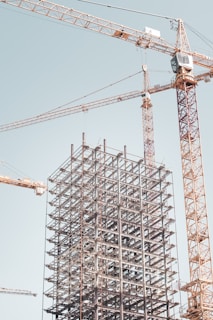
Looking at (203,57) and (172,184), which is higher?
(203,57)

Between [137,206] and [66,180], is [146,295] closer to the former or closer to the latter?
[137,206]

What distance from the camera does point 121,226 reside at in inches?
3844

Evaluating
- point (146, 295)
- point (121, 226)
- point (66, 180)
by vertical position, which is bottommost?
point (146, 295)

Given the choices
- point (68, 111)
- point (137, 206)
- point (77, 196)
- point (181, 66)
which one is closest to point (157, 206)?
point (137, 206)

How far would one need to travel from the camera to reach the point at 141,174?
335 ft

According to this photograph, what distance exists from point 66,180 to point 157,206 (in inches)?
471

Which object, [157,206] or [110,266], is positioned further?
[157,206]

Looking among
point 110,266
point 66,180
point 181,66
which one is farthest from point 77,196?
point 181,66

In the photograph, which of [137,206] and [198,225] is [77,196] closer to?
[137,206]

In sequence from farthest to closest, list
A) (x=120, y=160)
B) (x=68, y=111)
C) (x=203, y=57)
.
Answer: (x=68, y=111), (x=203, y=57), (x=120, y=160)

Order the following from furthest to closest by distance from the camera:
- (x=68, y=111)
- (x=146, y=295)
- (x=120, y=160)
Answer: (x=68, y=111) → (x=120, y=160) → (x=146, y=295)

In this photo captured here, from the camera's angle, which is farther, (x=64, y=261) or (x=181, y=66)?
(x=181, y=66)

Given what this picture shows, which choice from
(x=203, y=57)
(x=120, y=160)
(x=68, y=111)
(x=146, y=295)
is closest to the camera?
(x=146, y=295)

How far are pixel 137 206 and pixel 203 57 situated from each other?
78.9 ft
